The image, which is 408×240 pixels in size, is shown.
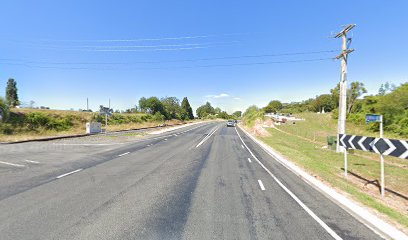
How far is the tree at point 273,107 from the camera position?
164 meters

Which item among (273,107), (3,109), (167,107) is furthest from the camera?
(273,107)

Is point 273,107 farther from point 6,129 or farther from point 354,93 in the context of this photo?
point 6,129

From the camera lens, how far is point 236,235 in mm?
4359

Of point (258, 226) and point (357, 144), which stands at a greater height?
point (357, 144)

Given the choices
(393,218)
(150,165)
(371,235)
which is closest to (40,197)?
(150,165)

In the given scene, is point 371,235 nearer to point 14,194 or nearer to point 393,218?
point 393,218

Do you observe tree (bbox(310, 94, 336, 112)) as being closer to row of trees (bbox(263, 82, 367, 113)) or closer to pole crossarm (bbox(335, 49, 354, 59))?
row of trees (bbox(263, 82, 367, 113))

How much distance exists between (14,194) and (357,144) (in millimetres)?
12109

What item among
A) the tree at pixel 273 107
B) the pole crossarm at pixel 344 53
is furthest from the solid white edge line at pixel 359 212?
the tree at pixel 273 107

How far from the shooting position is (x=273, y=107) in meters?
164

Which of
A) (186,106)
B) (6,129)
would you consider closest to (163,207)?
(6,129)

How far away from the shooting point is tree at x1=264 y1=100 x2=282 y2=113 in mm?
163625

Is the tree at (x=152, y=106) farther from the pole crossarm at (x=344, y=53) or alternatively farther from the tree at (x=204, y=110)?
the pole crossarm at (x=344, y=53)

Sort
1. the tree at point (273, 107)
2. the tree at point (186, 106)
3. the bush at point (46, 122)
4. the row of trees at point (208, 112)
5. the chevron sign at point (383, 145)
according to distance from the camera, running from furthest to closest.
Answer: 1. the row of trees at point (208, 112)
2. the tree at point (273, 107)
3. the tree at point (186, 106)
4. the bush at point (46, 122)
5. the chevron sign at point (383, 145)
